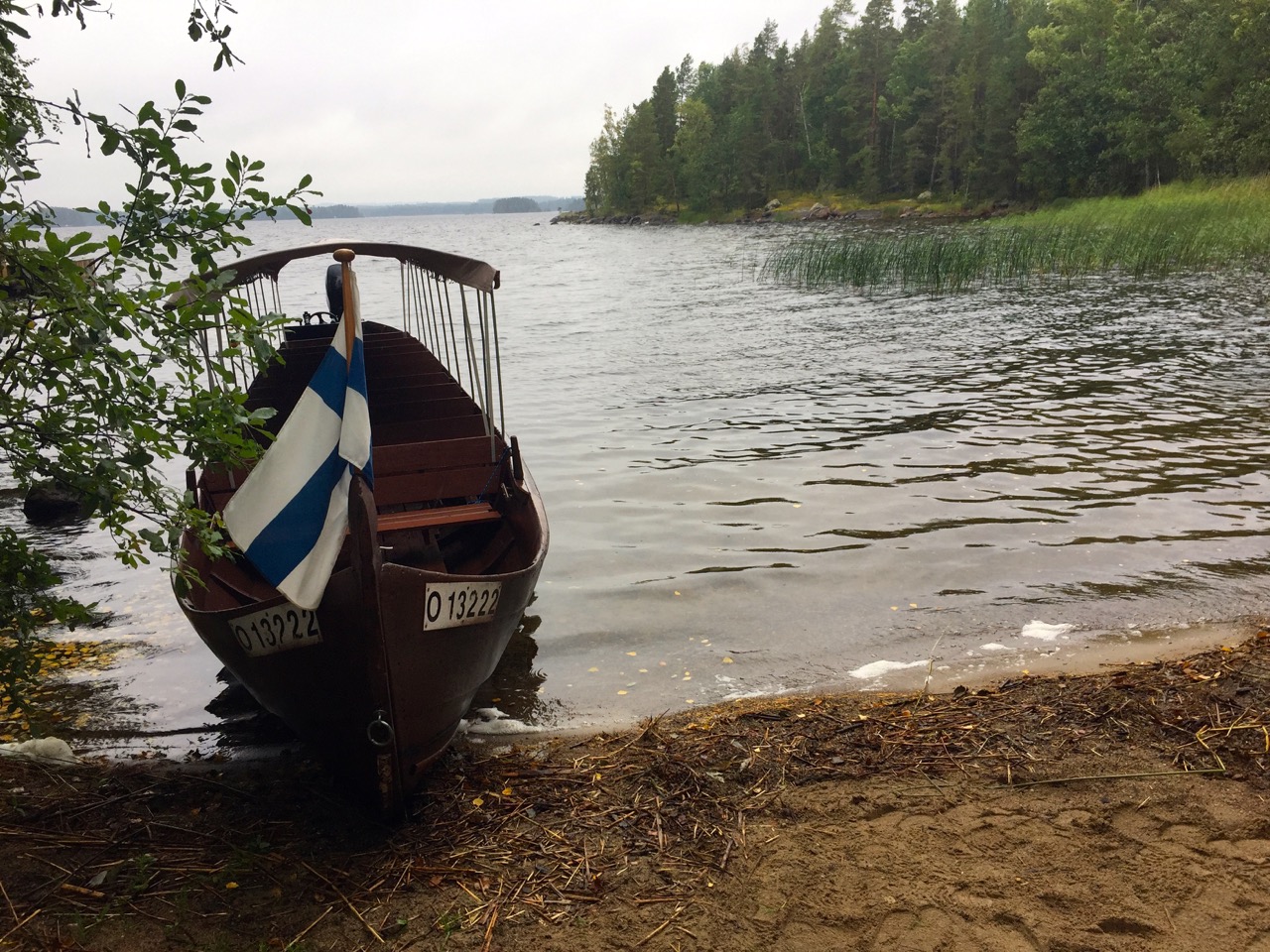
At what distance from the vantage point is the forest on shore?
50.3 meters

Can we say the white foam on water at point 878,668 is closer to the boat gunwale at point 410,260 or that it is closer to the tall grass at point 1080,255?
the boat gunwale at point 410,260

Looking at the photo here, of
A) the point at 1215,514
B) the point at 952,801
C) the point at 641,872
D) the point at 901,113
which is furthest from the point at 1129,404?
the point at 901,113

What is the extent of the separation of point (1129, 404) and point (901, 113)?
2947 inches

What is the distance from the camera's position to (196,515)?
3.40 m

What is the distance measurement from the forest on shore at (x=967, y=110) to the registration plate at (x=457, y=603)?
49.9 meters

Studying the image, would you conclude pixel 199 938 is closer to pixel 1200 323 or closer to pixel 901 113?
pixel 1200 323

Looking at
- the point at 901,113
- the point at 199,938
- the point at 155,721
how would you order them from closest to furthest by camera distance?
the point at 199,938
the point at 155,721
the point at 901,113

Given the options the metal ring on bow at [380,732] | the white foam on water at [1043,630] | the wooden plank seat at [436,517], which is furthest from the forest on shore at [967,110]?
the metal ring on bow at [380,732]

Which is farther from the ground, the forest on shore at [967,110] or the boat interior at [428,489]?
the forest on shore at [967,110]

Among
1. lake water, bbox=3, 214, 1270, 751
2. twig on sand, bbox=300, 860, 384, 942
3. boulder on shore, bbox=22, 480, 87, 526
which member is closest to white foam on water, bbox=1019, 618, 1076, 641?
lake water, bbox=3, 214, 1270, 751

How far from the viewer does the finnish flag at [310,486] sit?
3.70m

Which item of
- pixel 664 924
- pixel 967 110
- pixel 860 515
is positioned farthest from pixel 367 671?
pixel 967 110

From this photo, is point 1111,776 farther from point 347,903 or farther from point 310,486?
point 310,486

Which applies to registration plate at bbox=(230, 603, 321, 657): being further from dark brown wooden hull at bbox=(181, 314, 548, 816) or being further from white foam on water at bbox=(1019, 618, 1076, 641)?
white foam on water at bbox=(1019, 618, 1076, 641)
